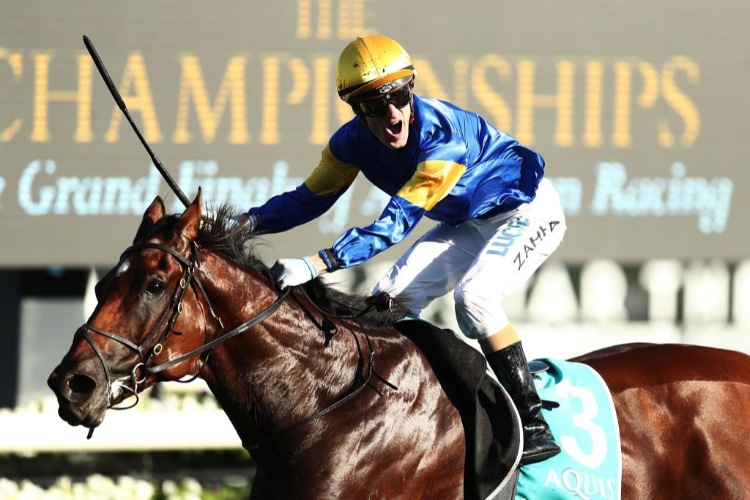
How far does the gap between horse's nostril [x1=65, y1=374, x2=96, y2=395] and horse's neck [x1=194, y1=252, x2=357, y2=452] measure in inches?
13.8

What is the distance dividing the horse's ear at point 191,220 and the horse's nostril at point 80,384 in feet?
1.44

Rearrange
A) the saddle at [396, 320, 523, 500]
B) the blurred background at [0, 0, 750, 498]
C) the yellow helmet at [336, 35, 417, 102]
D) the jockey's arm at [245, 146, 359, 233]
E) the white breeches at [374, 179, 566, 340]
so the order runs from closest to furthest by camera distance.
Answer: the saddle at [396, 320, 523, 500] → the yellow helmet at [336, 35, 417, 102] → the white breeches at [374, 179, 566, 340] → the jockey's arm at [245, 146, 359, 233] → the blurred background at [0, 0, 750, 498]

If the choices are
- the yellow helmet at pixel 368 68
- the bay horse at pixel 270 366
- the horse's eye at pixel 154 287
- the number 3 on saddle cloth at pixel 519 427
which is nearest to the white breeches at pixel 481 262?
the number 3 on saddle cloth at pixel 519 427

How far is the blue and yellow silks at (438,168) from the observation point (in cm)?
309

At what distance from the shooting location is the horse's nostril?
99.2 inches

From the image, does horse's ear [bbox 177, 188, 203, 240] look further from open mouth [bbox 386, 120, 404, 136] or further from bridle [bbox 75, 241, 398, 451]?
open mouth [bbox 386, 120, 404, 136]

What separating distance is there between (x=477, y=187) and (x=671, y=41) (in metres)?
4.65

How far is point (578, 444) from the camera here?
10.5 ft

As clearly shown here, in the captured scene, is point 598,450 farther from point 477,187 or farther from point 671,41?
point 671,41

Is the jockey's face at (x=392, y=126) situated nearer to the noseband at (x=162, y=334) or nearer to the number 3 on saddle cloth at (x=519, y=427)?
the number 3 on saddle cloth at (x=519, y=427)

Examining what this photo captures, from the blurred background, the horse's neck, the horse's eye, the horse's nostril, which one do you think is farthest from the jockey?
the blurred background

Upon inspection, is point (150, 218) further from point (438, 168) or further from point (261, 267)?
point (438, 168)

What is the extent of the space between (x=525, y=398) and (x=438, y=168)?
28.5 inches

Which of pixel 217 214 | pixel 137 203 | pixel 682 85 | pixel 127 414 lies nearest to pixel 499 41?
pixel 682 85
